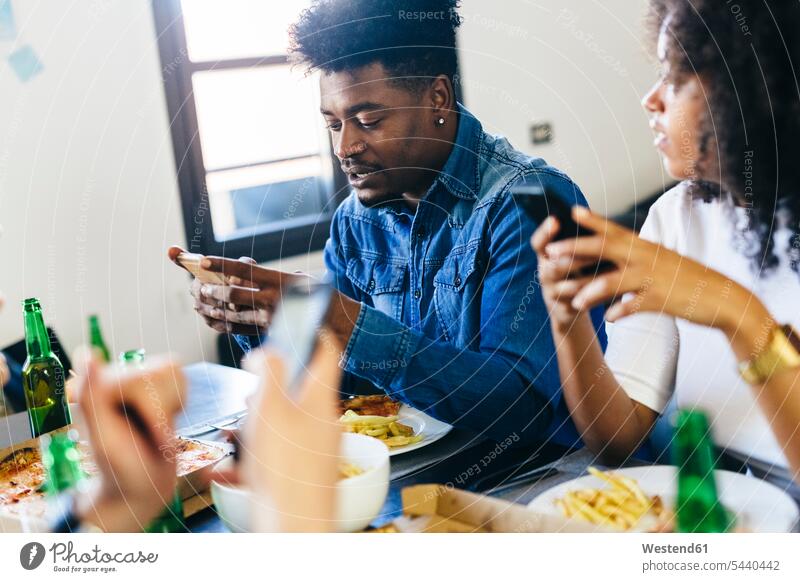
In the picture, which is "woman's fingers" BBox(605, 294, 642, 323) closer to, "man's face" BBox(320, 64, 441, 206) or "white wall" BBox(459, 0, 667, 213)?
"white wall" BBox(459, 0, 667, 213)

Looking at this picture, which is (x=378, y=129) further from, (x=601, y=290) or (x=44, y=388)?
(x=44, y=388)

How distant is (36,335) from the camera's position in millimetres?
715

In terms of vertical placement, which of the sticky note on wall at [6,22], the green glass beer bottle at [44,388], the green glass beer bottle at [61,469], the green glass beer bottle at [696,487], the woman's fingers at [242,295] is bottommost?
the green glass beer bottle at [696,487]

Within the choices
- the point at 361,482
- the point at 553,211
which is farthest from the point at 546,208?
the point at 361,482

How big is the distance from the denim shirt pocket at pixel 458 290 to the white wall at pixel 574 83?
0.43 ft

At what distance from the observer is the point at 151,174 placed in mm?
770

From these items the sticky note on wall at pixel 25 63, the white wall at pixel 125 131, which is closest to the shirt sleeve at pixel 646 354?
the white wall at pixel 125 131

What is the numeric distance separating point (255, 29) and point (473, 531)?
20.3 inches

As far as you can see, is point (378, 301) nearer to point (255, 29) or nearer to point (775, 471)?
point (255, 29)

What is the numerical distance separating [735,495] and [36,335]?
61cm

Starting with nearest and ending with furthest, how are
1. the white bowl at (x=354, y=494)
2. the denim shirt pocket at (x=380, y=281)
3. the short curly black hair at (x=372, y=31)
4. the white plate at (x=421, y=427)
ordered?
1. the white bowl at (x=354, y=494)
2. the white plate at (x=421, y=427)
3. the short curly black hair at (x=372, y=31)
4. the denim shirt pocket at (x=380, y=281)

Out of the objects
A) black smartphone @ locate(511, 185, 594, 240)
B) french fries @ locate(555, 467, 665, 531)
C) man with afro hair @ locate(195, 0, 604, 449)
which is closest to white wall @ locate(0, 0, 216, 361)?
man with afro hair @ locate(195, 0, 604, 449)

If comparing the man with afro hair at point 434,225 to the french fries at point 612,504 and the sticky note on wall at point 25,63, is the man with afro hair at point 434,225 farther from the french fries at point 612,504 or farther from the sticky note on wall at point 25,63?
the sticky note on wall at point 25,63

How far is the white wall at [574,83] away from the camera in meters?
0.73
